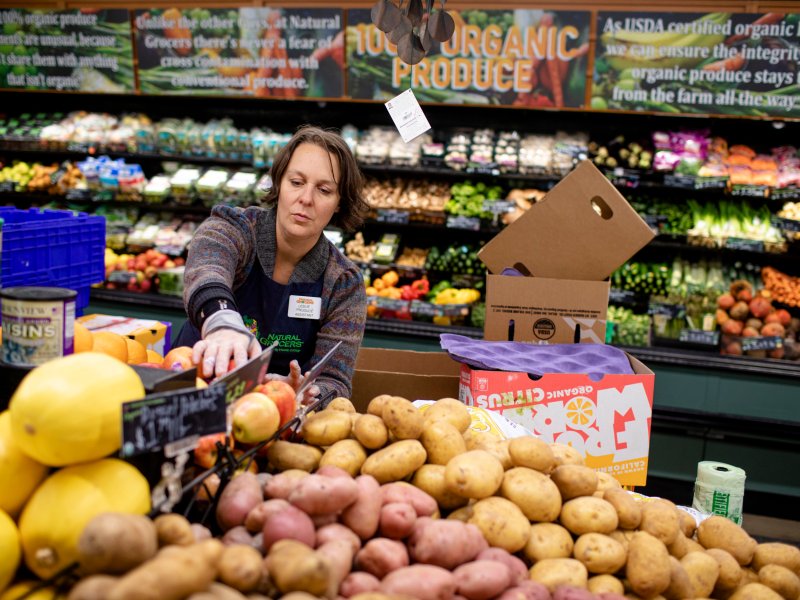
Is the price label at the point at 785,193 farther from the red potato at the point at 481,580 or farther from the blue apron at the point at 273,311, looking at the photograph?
the red potato at the point at 481,580

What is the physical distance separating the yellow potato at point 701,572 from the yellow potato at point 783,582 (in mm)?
154

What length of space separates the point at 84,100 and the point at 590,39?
3.74 m

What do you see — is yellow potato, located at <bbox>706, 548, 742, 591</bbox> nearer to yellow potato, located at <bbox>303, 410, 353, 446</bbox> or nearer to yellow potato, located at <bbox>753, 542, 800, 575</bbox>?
yellow potato, located at <bbox>753, 542, 800, 575</bbox>

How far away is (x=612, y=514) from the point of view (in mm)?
1504

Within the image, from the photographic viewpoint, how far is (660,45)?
414 centimetres

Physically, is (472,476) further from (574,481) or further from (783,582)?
(783,582)

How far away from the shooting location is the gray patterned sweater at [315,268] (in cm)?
225

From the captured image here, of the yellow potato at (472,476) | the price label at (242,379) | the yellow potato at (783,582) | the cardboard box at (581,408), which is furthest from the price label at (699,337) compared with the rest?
the price label at (242,379)

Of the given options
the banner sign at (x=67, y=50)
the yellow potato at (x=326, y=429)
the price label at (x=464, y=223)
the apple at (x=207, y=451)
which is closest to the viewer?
the apple at (x=207, y=451)

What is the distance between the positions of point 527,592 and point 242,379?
64 centimetres

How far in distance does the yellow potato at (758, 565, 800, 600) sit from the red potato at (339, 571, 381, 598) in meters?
0.94

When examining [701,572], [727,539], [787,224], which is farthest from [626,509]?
[787,224]

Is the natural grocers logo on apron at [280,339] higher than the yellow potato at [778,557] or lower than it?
higher

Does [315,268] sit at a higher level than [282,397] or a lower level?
higher
